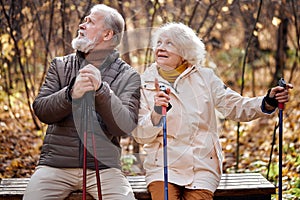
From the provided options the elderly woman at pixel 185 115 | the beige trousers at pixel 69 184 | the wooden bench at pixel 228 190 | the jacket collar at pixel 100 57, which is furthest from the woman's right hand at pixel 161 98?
the wooden bench at pixel 228 190

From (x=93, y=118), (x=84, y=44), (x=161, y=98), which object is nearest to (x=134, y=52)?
(x=84, y=44)

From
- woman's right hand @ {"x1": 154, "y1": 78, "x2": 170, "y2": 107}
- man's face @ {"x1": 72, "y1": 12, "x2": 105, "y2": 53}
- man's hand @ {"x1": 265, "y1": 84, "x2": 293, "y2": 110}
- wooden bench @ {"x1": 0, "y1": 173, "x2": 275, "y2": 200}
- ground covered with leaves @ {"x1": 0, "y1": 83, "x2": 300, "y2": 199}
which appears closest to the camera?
woman's right hand @ {"x1": 154, "y1": 78, "x2": 170, "y2": 107}

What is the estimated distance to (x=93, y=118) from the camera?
11.4 feet

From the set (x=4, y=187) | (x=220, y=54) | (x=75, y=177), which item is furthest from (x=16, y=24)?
(x=220, y=54)

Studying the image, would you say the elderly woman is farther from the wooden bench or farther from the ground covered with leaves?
the ground covered with leaves

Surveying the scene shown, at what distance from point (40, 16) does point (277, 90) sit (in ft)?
10.4

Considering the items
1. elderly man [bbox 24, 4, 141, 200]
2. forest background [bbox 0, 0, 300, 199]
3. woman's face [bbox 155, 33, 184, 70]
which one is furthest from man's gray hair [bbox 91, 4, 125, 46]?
forest background [bbox 0, 0, 300, 199]

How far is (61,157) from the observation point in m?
3.55

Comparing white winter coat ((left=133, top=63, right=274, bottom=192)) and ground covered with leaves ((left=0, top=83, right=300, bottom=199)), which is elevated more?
white winter coat ((left=133, top=63, right=274, bottom=192))

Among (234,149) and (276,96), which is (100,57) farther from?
(234,149)

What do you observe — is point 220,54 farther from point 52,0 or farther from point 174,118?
point 174,118

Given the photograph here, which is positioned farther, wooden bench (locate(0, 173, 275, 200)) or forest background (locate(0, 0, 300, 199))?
forest background (locate(0, 0, 300, 199))

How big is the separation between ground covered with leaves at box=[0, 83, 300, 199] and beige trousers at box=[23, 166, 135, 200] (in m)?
0.43

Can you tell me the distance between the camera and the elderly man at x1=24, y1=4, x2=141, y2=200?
3441mm
